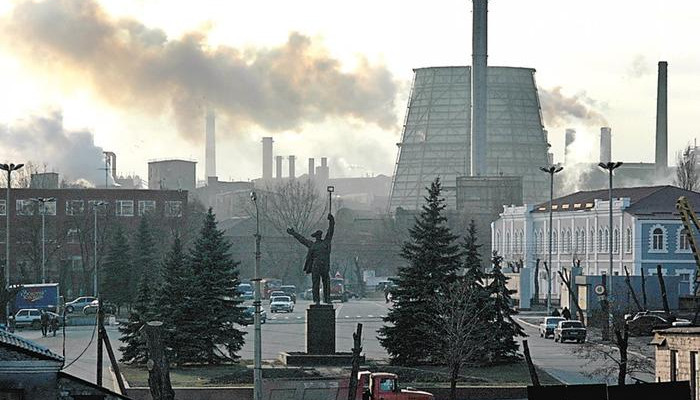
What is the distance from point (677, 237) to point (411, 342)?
144 ft

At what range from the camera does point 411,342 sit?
167 ft

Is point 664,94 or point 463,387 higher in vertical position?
point 664,94

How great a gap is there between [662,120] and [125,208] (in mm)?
66461

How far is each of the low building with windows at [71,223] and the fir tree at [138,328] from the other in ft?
137

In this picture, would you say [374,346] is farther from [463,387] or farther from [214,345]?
[463,387]

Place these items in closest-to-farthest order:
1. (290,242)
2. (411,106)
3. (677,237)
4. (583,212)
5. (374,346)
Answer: (374,346) < (677,237) < (583,212) < (290,242) < (411,106)

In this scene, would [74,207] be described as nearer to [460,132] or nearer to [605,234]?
[605,234]

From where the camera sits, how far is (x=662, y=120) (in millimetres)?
157250

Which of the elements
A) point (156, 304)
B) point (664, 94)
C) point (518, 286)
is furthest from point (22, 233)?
point (664, 94)

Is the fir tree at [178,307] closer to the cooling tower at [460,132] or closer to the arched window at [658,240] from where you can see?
the arched window at [658,240]

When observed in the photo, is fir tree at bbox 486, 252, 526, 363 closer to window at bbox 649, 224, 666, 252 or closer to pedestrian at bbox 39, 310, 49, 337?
pedestrian at bbox 39, 310, 49, 337

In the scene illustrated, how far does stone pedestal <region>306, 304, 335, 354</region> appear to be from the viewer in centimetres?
4772

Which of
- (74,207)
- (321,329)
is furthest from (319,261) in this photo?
(74,207)

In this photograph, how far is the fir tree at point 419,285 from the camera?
5103 cm
